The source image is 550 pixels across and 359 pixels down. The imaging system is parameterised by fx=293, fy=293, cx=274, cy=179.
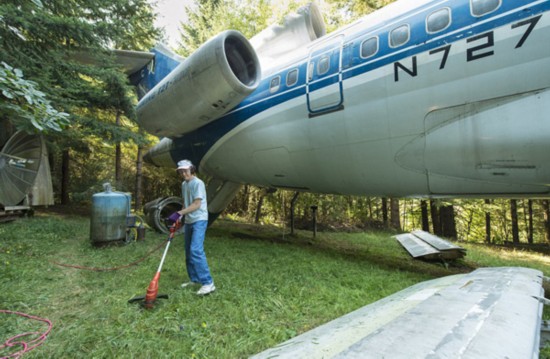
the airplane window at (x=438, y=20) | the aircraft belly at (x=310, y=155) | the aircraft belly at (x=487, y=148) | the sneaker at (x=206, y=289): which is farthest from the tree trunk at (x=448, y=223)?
the sneaker at (x=206, y=289)

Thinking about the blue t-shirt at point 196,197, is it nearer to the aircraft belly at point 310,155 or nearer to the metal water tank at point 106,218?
the aircraft belly at point 310,155

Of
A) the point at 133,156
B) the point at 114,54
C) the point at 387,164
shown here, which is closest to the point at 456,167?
the point at 387,164

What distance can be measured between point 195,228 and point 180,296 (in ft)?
2.47

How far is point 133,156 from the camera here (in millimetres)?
16188

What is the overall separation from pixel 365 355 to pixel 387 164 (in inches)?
122

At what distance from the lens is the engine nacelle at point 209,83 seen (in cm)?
451

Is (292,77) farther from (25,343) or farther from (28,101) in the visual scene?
(25,343)

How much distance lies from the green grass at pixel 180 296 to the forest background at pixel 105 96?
5.43 ft

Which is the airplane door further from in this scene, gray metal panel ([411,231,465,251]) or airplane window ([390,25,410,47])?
gray metal panel ([411,231,465,251])

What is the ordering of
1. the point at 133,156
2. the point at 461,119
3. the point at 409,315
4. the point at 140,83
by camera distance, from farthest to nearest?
1. the point at 133,156
2. the point at 140,83
3. the point at 461,119
4. the point at 409,315

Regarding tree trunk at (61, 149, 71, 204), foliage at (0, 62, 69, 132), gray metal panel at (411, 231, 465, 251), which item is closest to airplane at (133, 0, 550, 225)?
foliage at (0, 62, 69, 132)

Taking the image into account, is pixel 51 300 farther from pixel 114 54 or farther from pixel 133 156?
pixel 133 156

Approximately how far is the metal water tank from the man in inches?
104

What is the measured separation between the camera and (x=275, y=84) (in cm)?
509
